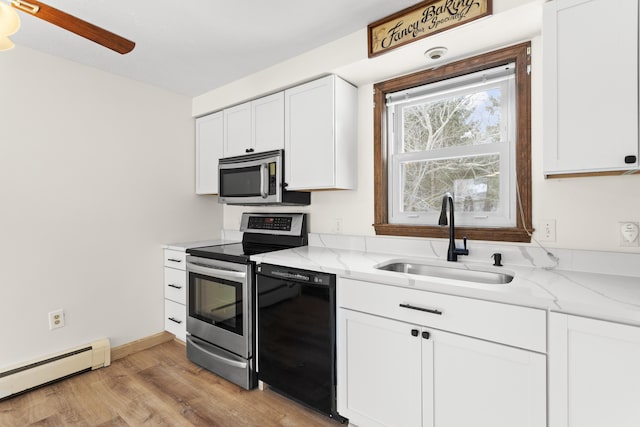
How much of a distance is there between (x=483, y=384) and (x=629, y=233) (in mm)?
1014

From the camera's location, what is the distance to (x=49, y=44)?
2.17 m

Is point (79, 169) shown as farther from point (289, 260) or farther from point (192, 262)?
point (289, 260)

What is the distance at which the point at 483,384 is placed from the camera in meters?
1.33

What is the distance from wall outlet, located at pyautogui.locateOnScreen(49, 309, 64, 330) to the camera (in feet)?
7.61

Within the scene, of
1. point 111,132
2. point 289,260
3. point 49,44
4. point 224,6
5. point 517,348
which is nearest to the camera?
point 517,348

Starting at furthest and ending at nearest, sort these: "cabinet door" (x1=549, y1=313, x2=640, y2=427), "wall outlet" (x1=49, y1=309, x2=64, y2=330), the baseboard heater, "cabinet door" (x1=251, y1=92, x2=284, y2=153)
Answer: "cabinet door" (x1=251, y1=92, x2=284, y2=153) → "wall outlet" (x1=49, y1=309, x2=64, y2=330) → the baseboard heater → "cabinet door" (x1=549, y1=313, x2=640, y2=427)

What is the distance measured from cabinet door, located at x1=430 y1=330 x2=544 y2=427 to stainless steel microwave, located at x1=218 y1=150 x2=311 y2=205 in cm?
153

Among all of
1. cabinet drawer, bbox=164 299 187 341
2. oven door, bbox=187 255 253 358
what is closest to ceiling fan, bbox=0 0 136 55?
oven door, bbox=187 255 253 358

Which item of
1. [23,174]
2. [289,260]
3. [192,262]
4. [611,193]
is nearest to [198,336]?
[192,262]

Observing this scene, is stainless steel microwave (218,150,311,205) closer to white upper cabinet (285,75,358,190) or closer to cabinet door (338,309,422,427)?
white upper cabinet (285,75,358,190)

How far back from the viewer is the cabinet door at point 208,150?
302 cm

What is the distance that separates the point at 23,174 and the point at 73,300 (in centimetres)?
97

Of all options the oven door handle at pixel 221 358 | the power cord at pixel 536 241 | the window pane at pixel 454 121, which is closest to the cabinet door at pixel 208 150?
the oven door handle at pixel 221 358

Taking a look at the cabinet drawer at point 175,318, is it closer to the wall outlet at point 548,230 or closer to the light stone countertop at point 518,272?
the light stone countertop at point 518,272
